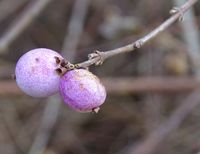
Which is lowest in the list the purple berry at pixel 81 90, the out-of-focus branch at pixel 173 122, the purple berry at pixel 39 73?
the purple berry at pixel 81 90

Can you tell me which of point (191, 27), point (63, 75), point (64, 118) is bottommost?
point (63, 75)

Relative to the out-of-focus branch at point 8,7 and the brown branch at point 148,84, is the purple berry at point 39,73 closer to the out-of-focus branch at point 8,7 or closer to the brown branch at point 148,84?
the brown branch at point 148,84

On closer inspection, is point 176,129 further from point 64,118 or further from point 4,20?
point 4,20

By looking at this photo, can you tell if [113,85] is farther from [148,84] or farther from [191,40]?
[191,40]

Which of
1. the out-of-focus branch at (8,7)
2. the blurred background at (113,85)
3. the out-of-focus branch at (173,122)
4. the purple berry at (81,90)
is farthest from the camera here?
the out-of-focus branch at (8,7)

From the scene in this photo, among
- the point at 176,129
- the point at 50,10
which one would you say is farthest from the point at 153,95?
the point at 50,10

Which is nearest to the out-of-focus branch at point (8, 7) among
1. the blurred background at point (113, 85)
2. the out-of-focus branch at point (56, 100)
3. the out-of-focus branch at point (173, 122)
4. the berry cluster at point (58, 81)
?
the blurred background at point (113, 85)

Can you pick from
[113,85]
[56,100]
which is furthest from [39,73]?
[113,85]
